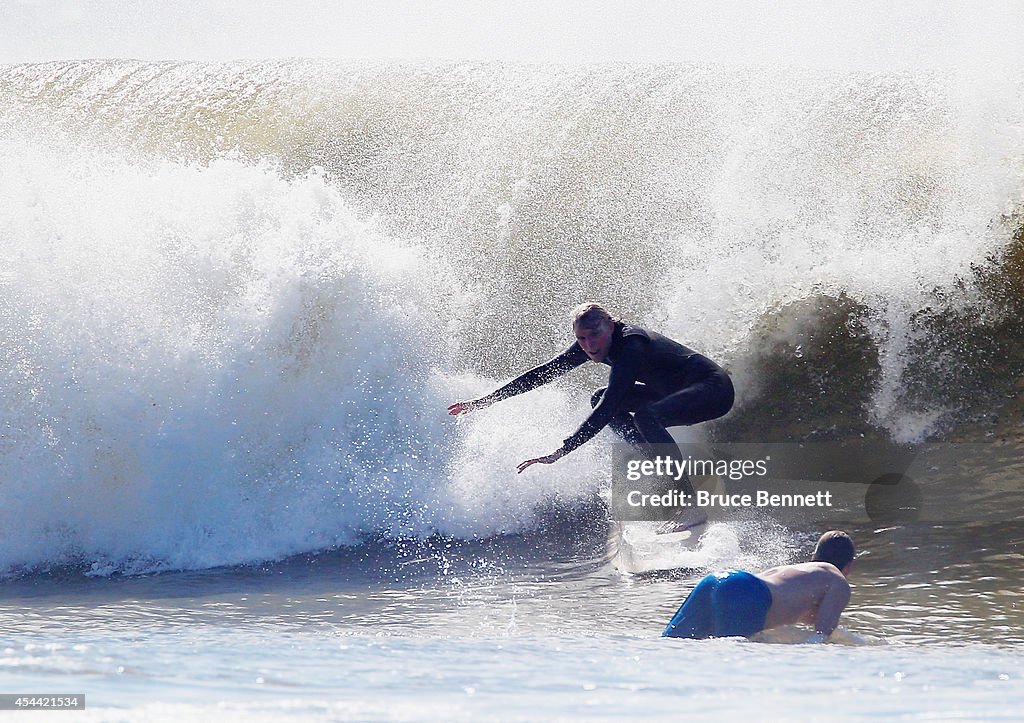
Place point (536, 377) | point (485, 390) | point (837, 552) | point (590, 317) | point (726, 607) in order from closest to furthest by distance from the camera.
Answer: point (726, 607) < point (837, 552) < point (590, 317) < point (536, 377) < point (485, 390)

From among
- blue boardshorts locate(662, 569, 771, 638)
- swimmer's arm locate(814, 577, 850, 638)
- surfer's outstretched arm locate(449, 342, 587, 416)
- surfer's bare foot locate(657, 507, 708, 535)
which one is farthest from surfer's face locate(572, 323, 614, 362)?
swimmer's arm locate(814, 577, 850, 638)

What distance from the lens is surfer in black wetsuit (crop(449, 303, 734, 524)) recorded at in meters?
5.71

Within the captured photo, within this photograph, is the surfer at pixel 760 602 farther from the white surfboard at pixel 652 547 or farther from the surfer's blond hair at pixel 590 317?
the surfer's blond hair at pixel 590 317

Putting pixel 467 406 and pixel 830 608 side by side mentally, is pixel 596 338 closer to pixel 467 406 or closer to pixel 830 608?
pixel 467 406

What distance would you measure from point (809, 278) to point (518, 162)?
523cm

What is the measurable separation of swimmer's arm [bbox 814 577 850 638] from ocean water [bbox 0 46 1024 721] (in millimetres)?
141

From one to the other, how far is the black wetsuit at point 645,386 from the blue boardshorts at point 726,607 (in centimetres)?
158

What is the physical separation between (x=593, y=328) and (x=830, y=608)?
2043mm

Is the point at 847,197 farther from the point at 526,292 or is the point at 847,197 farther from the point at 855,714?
the point at 855,714

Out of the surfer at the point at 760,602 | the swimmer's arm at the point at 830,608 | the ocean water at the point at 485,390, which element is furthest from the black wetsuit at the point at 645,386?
the swimmer's arm at the point at 830,608

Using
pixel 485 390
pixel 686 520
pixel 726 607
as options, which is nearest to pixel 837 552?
pixel 726 607

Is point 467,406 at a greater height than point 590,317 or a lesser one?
lesser

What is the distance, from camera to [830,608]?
4391mm

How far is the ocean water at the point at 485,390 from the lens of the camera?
2.95 meters
